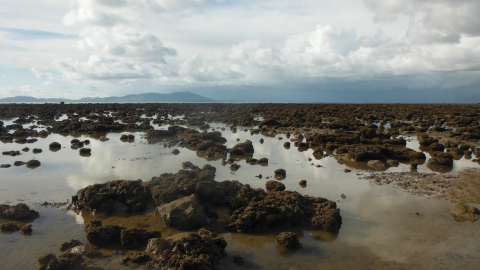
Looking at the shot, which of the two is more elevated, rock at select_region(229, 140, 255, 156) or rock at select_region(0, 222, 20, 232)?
rock at select_region(229, 140, 255, 156)

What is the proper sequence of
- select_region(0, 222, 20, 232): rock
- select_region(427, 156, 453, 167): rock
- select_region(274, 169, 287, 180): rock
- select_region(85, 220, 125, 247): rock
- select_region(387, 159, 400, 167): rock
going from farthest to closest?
select_region(387, 159, 400, 167): rock → select_region(427, 156, 453, 167): rock → select_region(274, 169, 287, 180): rock → select_region(0, 222, 20, 232): rock → select_region(85, 220, 125, 247): rock

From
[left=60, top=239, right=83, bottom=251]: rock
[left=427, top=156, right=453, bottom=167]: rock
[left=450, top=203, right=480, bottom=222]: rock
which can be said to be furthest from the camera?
[left=427, top=156, right=453, bottom=167]: rock

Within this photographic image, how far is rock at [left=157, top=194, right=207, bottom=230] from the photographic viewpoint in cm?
789

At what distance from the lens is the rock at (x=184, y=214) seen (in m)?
7.89

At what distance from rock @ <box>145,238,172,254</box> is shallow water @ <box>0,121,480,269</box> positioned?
2.14 feet

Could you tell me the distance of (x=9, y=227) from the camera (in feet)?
25.8

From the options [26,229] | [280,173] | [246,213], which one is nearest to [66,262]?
[26,229]

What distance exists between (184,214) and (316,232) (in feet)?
10.5

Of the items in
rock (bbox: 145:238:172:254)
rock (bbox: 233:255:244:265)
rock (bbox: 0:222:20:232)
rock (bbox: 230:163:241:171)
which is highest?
rock (bbox: 230:163:241:171)

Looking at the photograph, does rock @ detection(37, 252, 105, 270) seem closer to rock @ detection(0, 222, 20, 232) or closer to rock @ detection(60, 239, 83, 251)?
rock @ detection(60, 239, 83, 251)

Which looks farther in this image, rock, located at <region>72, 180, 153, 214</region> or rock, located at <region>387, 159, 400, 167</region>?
rock, located at <region>387, 159, 400, 167</region>

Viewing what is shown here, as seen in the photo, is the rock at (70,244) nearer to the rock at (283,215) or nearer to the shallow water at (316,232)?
the shallow water at (316,232)

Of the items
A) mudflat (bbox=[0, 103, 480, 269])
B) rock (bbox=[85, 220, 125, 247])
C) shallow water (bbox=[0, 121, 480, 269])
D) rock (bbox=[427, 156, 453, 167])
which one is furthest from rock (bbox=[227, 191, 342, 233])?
rock (bbox=[427, 156, 453, 167])

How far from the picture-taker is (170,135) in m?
24.4
